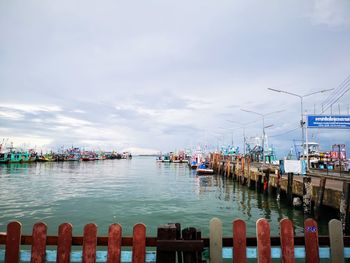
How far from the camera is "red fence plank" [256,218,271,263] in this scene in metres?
3.53

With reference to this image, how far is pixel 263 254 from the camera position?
3.59m

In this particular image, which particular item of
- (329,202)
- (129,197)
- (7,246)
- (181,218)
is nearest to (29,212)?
(129,197)

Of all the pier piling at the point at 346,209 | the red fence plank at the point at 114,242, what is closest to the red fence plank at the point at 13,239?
the red fence plank at the point at 114,242

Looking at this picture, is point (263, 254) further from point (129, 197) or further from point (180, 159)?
point (180, 159)

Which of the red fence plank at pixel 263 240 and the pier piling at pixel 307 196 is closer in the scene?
the red fence plank at pixel 263 240

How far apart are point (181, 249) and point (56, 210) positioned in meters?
16.6

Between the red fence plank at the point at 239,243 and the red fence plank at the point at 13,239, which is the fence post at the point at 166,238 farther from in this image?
the red fence plank at the point at 13,239

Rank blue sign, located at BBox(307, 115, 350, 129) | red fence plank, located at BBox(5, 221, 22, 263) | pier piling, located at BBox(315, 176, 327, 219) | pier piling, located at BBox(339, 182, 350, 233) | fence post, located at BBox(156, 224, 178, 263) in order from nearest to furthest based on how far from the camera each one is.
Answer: fence post, located at BBox(156, 224, 178, 263), red fence plank, located at BBox(5, 221, 22, 263), pier piling, located at BBox(339, 182, 350, 233), pier piling, located at BBox(315, 176, 327, 219), blue sign, located at BBox(307, 115, 350, 129)

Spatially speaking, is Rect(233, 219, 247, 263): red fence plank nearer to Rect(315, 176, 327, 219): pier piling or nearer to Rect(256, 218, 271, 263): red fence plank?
Rect(256, 218, 271, 263): red fence plank

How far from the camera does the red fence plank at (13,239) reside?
3.58 metres

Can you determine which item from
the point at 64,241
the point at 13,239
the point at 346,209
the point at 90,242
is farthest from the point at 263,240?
the point at 346,209

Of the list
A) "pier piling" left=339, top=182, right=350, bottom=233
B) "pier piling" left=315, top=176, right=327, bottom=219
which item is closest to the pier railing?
"pier piling" left=339, top=182, right=350, bottom=233

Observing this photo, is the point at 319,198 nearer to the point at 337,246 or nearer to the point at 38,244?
the point at 337,246

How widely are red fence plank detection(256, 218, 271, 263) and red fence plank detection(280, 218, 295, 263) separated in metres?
0.23
